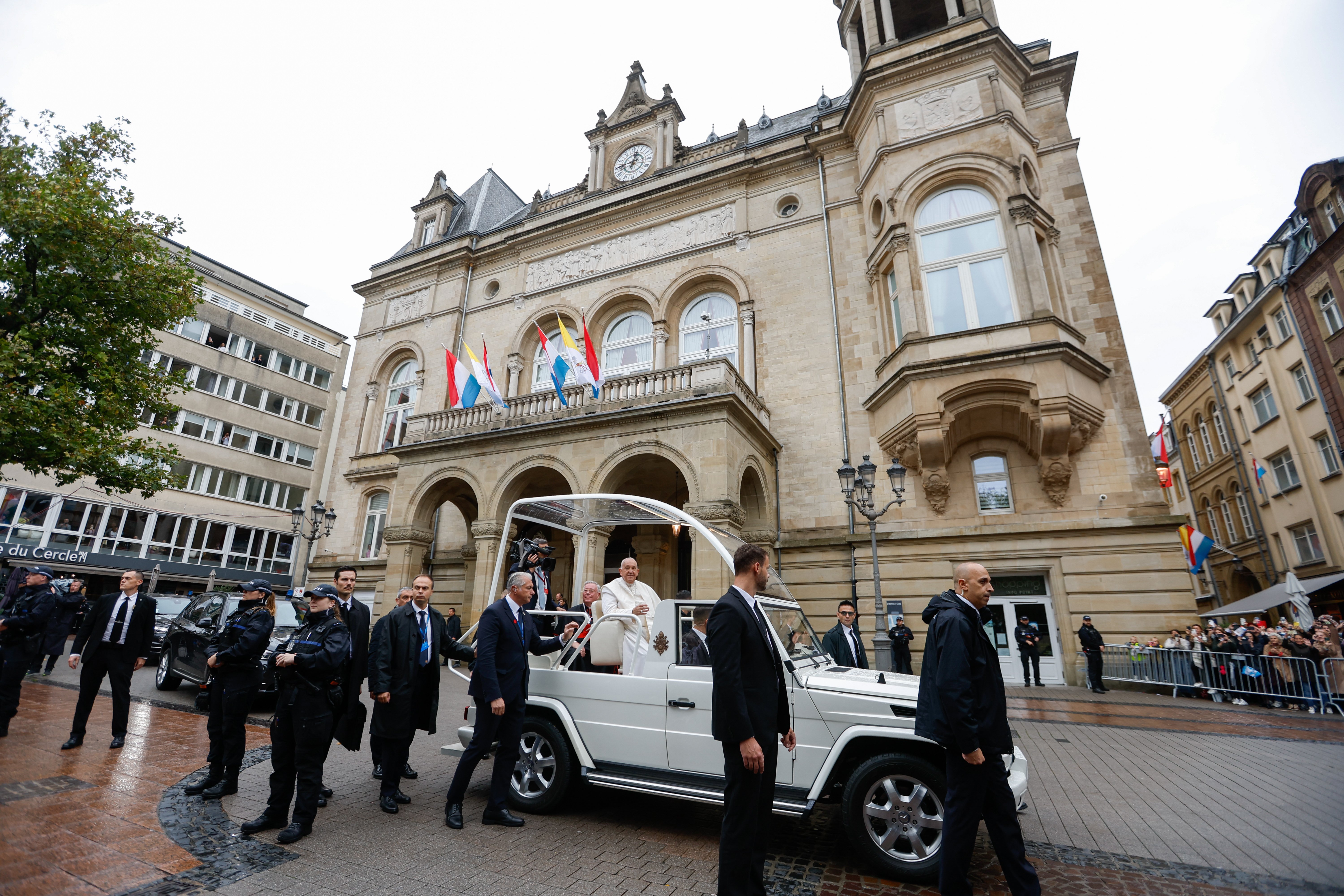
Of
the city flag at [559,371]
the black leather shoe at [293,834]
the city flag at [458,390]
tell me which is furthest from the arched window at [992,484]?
the black leather shoe at [293,834]

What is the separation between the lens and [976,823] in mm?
3443

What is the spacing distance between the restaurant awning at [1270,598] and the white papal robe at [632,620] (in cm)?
1882

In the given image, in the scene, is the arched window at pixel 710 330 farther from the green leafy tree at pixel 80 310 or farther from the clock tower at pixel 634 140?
the green leafy tree at pixel 80 310

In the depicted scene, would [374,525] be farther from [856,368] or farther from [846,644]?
[846,644]

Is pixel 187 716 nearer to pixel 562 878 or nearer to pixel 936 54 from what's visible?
pixel 562 878

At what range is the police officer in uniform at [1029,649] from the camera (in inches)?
513

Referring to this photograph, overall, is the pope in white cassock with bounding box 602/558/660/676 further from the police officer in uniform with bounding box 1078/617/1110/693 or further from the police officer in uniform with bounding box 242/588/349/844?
the police officer in uniform with bounding box 1078/617/1110/693

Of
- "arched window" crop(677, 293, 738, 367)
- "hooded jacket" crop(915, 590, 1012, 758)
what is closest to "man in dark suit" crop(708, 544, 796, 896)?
"hooded jacket" crop(915, 590, 1012, 758)

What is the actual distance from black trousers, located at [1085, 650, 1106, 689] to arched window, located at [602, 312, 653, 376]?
45.1ft

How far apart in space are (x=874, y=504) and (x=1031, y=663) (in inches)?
189

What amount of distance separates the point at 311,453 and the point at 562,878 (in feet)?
124

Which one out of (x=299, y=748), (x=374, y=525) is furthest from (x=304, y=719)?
(x=374, y=525)

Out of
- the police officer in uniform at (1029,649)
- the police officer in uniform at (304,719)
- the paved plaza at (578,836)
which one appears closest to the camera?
the paved plaza at (578,836)

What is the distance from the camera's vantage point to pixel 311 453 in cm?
3525
